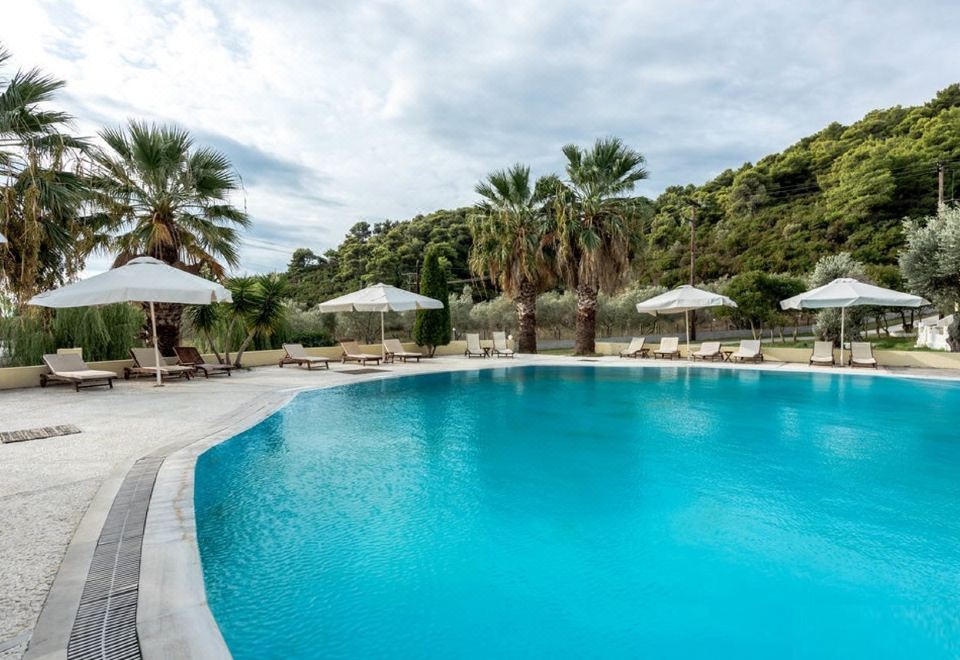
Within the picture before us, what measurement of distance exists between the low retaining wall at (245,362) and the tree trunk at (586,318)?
361 centimetres

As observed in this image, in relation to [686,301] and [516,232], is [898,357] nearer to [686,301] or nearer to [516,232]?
[686,301]

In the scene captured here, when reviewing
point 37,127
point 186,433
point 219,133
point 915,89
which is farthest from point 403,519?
point 915,89

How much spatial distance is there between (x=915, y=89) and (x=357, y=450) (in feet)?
166

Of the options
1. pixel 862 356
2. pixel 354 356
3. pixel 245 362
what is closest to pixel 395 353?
pixel 354 356

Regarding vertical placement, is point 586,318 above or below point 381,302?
below

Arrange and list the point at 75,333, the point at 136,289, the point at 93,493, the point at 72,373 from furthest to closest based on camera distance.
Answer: the point at 75,333, the point at 72,373, the point at 136,289, the point at 93,493

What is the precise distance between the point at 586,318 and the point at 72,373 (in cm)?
1574

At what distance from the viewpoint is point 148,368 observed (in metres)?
12.6

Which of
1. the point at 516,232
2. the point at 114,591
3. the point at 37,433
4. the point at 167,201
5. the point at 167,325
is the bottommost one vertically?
the point at 114,591

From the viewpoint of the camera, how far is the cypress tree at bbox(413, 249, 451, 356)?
20.0 meters

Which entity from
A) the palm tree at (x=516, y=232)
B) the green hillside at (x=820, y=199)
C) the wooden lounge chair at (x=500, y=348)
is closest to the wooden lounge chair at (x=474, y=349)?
the wooden lounge chair at (x=500, y=348)

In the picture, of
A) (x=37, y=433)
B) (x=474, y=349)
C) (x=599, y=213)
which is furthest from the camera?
(x=474, y=349)

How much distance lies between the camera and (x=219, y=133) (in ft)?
47.6

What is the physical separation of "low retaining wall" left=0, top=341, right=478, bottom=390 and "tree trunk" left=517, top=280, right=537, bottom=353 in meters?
1.51
